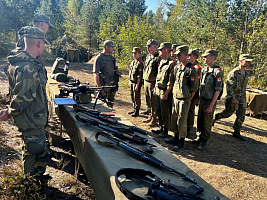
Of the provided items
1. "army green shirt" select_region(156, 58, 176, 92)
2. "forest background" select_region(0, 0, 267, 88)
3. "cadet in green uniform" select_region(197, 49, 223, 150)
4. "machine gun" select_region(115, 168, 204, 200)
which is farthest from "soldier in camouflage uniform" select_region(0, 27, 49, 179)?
"forest background" select_region(0, 0, 267, 88)

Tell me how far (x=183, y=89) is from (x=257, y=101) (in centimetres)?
425

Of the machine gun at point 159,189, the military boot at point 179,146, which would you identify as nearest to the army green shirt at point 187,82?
the military boot at point 179,146

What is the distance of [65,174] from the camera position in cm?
312

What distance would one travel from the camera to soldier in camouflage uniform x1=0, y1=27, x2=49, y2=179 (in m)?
2.20

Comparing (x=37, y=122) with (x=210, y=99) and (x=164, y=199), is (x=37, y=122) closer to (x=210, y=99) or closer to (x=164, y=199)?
(x=164, y=199)

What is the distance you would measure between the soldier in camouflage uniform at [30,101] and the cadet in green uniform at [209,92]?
322 centimetres

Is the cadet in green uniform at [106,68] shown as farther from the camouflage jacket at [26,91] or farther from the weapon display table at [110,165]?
the weapon display table at [110,165]

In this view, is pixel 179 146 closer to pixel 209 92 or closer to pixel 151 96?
pixel 209 92

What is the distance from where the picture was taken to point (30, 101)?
7.44 ft

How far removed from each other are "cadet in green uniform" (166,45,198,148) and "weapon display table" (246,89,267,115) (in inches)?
155

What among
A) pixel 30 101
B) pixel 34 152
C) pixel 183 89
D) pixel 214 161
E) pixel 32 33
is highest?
pixel 32 33

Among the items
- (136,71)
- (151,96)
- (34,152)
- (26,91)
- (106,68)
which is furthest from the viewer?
(136,71)

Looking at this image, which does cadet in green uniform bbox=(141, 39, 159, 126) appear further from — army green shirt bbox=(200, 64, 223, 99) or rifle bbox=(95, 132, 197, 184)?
rifle bbox=(95, 132, 197, 184)

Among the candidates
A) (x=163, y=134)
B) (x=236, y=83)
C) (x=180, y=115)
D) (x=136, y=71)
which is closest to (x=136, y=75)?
(x=136, y=71)
